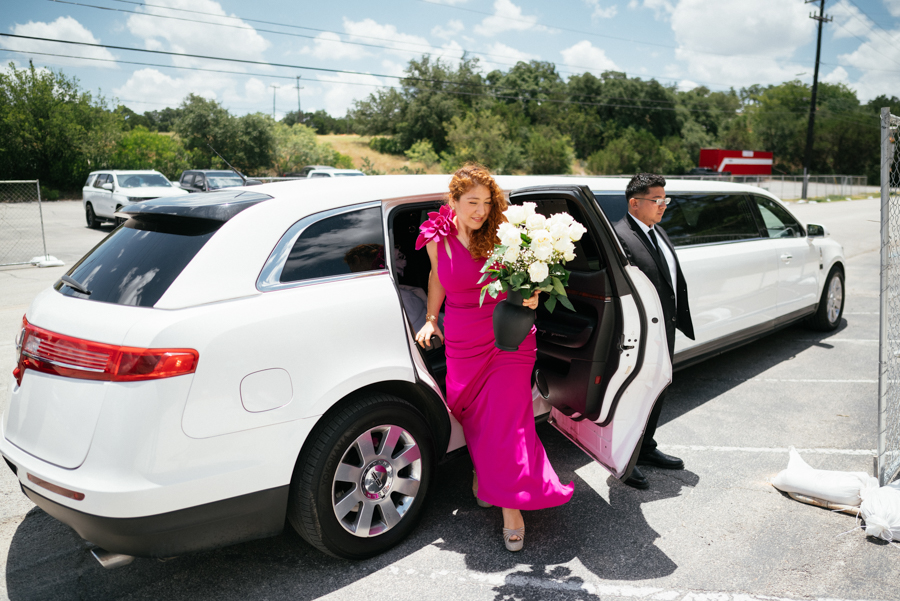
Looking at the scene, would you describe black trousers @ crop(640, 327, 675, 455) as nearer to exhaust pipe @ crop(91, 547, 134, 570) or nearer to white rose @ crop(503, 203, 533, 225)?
white rose @ crop(503, 203, 533, 225)

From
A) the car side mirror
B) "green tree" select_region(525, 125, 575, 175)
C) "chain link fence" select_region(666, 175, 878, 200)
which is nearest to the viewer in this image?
the car side mirror

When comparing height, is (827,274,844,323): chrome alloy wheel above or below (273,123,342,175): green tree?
below

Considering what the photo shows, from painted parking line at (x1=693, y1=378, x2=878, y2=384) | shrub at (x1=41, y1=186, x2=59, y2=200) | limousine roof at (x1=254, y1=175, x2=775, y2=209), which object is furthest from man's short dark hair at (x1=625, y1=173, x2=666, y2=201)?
shrub at (x1=41, y1=186, x2=59, y2=200)

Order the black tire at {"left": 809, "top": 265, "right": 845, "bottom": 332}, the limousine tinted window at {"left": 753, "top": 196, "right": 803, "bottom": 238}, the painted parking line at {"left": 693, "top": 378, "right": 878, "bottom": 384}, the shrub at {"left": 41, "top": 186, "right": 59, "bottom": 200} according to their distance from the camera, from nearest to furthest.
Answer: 1. the painted parking line at {"left": 693, "top": 378, "right": 878, "bottom": 384}
2. the limousine tinted window at {"left": 753, "top": 196, "right": 803, "bottom": 238}
3. the black tire at {"left": 809, "top": 265, "right": 845, "bottom": 332}
4. the shrub at {"left": 41, "top": 186, "right": 59, "bottom": 200}

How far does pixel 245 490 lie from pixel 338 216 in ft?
4.44

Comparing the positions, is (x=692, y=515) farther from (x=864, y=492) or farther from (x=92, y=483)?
(x=92, y=483)

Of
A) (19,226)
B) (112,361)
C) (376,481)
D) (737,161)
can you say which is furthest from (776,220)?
(737,161)

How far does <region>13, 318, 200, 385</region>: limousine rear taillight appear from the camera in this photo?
2.27m

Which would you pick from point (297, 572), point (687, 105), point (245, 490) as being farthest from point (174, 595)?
point (687, 105)

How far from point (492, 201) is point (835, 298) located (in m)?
6.06

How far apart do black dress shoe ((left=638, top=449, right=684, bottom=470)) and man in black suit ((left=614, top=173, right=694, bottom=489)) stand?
0.24 meters

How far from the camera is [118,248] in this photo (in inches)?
113

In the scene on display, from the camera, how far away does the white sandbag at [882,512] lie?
3133 millimetres

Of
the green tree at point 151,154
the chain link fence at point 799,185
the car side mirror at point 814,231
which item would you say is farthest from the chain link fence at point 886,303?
the green tree at point 151,154
